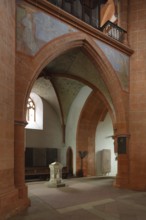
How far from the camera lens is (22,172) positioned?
6523 mm

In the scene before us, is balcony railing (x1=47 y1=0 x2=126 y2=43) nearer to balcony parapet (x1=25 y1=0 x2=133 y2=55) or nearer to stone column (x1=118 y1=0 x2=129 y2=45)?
balcony parapet (x1=25 y1=0 x2=133 y2=55)

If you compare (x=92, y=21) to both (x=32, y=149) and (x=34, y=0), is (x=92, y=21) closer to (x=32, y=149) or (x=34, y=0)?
(x=34, y=0)

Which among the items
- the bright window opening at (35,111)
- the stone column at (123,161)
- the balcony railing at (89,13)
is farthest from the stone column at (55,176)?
the balcony railing at (89,13)

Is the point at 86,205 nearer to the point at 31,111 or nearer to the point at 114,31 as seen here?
the point at 114,31

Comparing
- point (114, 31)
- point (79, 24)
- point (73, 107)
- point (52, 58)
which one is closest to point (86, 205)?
point (52, 58)

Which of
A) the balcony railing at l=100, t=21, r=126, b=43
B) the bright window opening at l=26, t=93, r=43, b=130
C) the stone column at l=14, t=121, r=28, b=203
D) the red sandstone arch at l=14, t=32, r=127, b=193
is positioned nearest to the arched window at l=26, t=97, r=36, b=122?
the bright window opening at l=26, t=93, r=43, b=130

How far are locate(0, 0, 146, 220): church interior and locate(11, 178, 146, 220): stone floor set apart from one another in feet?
0.09

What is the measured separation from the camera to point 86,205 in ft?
22.7

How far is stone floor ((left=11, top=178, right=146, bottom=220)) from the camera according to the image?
230 inches

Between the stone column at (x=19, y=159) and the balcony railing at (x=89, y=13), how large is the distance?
4756 millimetres

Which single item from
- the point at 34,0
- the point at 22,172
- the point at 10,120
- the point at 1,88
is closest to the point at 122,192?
the point at 22,172

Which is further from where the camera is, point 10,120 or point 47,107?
point 47,107

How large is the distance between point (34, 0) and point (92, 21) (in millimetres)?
3309

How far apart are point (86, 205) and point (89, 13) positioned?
7.39 m
